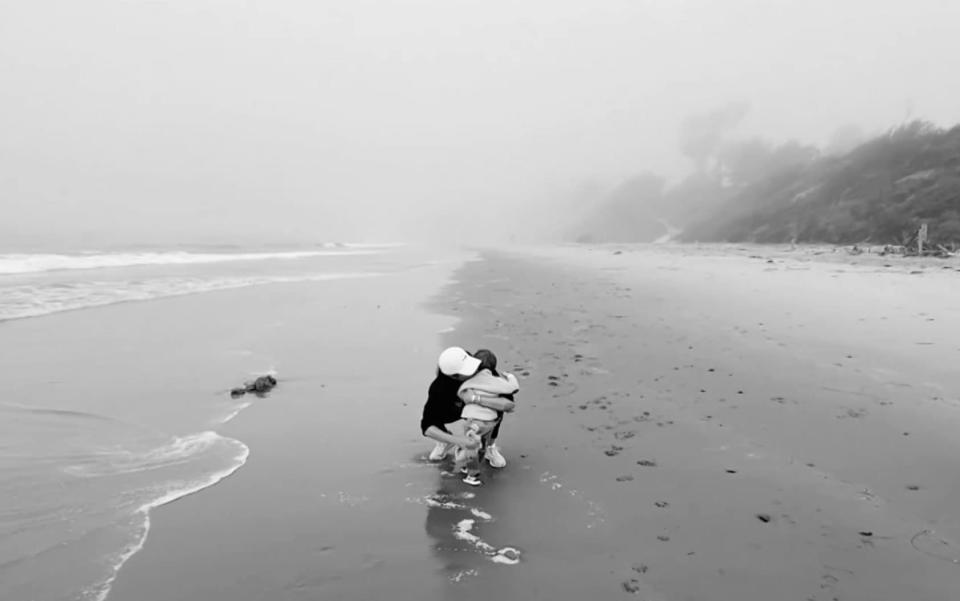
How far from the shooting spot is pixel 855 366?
6.28 m

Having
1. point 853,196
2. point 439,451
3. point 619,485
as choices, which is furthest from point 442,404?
point 853,196

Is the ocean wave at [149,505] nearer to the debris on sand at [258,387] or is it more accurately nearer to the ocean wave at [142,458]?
the ocean wave at [142,458]

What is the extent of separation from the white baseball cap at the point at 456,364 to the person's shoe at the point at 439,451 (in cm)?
70

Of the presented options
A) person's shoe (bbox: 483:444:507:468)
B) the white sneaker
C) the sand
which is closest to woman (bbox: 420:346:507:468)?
person's shoe (bbox: 483:444:507:468)

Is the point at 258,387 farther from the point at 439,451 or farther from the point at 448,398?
the point at 448,398

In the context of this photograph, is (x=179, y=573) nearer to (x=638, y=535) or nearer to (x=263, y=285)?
(x=638, y=535)

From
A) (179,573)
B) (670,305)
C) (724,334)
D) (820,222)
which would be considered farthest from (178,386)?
(820,222)

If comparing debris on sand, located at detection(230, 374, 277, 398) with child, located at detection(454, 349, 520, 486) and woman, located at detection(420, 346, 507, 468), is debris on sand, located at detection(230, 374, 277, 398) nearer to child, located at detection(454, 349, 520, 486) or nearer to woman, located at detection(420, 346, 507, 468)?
woman, located at detection(420, 346, 507, 468)

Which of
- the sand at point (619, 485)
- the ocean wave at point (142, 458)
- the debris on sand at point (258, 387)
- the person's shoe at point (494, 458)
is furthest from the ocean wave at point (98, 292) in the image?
the person's shoe at point (494, 458)

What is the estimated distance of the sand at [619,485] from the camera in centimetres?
269

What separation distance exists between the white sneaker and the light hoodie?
0.45 m

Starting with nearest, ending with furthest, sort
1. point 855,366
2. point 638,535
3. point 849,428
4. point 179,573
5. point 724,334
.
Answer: point 179,573
point 638,535
point 849,428
point 855,366
point 724,334

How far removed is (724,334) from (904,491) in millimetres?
5052

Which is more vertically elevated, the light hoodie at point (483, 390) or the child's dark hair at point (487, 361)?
the child's dark hair at point (487, 361)
